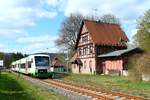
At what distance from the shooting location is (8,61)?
155125mm

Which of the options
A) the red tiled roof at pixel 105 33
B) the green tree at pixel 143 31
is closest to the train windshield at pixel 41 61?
the green tree at pixel 143 31

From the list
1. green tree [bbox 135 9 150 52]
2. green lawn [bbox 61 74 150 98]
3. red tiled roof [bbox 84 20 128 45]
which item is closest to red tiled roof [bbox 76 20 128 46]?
red tiled roof [bbox 84 20 128 45]

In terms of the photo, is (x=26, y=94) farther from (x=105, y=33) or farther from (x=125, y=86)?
(x=105, y=33)

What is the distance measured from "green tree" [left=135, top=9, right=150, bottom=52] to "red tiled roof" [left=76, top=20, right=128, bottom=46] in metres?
14.6

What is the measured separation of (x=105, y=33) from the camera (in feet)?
211

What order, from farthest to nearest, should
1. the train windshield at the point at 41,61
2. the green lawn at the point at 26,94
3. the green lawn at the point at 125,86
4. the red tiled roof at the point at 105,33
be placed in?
the red tiled roof at the point at 105,33
the train windshield at the point at 41,61
the green lawn at the point at 125,86
the green lawn at the point at 26,94

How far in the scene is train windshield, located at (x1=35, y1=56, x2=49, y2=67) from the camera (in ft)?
140

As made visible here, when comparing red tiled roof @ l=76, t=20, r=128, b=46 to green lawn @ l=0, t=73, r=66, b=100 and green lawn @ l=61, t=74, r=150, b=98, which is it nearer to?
green lawn @ l=61, t=74, r=150, b=98

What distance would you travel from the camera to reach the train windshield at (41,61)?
42.8 meters

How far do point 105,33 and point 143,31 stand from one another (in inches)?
737

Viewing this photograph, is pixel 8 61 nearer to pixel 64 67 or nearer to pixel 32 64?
pixel 64 67

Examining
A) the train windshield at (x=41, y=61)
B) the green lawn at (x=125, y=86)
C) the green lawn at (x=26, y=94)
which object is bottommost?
the green lawn at (x=26, y=94)

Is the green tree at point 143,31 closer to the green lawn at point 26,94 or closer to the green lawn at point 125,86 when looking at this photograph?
the green lawn at point 125,86

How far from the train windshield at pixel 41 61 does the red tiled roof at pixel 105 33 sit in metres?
18.7
